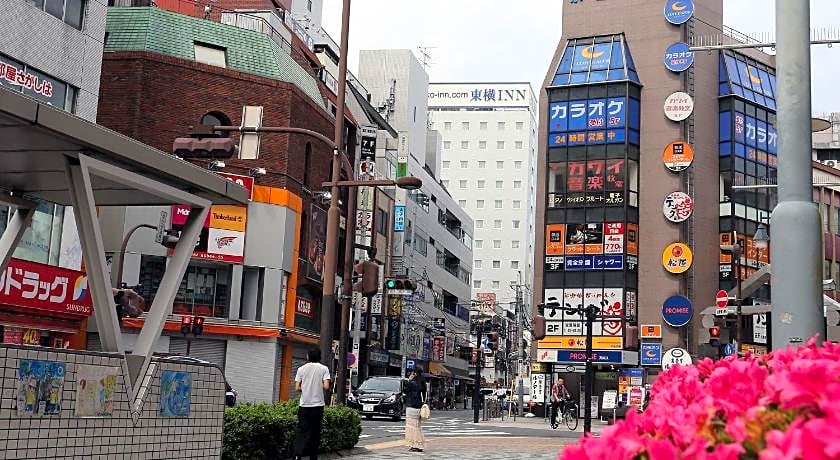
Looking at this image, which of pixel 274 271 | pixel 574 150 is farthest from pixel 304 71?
pixel 574 150

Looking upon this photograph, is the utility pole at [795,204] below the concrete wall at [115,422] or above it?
above

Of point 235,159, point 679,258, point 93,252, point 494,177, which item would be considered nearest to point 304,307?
point 235,159

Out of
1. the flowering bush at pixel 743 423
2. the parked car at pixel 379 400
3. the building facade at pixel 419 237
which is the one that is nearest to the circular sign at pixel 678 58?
the building facade at pixel 419 237

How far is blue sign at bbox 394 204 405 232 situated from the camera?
211 feet

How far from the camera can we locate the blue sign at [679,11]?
183ft

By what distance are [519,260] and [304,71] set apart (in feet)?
272

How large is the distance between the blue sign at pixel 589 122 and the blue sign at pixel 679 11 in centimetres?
543

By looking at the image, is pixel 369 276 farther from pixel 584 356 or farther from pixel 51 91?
pixel 584 356

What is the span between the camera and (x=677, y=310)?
47.8 m

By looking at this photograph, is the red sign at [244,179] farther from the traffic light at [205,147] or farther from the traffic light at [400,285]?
the traffic light at [205,147]

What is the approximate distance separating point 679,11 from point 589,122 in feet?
26.5

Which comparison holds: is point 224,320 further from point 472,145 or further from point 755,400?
point 472,145

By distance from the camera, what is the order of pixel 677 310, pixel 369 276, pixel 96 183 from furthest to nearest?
1. pixel 677 310
2. pixel 369 276
3. pixel 96 183

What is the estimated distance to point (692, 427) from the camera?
2332 mm
